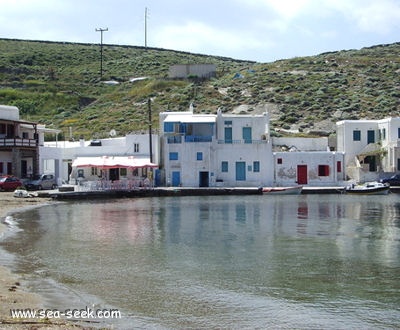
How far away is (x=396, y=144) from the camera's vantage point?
63750 millimetres

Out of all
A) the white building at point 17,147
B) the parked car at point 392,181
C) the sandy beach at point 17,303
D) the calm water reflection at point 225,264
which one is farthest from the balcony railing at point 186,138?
the sandy beach at point 17,303

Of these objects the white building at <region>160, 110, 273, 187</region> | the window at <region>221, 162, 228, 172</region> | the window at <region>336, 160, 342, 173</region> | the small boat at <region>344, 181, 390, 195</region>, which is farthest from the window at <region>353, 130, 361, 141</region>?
the window at <region>221, 162, 228, 172</region>

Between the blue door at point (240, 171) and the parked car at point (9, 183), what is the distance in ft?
68.9

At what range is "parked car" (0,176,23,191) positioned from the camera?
5394 cm

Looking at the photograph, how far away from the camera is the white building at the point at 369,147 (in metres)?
64.2

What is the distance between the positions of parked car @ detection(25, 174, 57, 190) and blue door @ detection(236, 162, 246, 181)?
692 inches

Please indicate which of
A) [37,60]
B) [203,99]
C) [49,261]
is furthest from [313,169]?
[37,60]

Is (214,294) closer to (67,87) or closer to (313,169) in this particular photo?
(313,169)

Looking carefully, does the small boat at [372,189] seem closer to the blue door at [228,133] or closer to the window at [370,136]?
the window at [370,136]

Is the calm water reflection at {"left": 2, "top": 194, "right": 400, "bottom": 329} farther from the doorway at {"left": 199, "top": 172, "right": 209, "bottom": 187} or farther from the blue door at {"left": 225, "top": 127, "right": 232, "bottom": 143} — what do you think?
the blue door at {"left": 225, "top": 127, "right": 232, "bottom": 143}

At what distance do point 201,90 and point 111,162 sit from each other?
4527 centimetres

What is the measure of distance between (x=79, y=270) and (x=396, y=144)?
4891 cm

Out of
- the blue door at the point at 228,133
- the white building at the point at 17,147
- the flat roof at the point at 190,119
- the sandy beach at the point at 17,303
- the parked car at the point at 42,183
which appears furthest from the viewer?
the blue door at the point at 228,133

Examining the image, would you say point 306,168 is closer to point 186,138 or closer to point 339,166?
point 339,166
